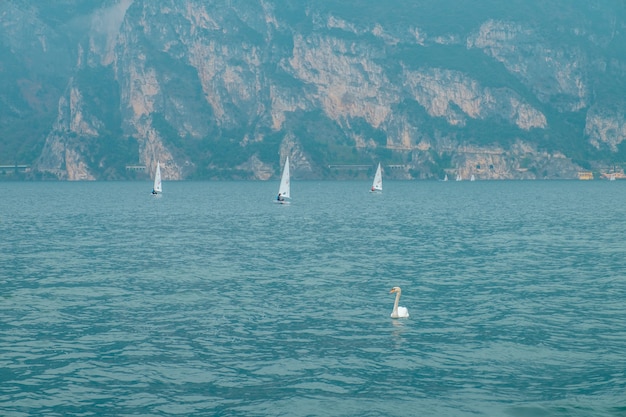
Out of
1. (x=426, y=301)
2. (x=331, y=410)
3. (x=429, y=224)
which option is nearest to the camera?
(x=331, y=410)

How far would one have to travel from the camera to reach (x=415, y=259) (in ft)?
279

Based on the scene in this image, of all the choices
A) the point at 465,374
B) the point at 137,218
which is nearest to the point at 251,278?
the point at 465,374

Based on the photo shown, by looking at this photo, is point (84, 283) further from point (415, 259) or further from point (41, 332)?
point (415, 259)

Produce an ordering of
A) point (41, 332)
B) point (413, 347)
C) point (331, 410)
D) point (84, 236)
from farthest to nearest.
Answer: point (84, 236) < point (41, 332) < point (413, 347) < point (331, 410)

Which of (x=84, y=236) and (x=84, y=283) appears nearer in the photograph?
(x=84, y=283)

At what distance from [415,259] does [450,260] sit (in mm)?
3468

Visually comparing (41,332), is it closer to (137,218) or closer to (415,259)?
(415,259)

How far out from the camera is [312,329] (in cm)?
5134

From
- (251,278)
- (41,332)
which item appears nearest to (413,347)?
(41,332)

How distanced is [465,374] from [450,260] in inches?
1681

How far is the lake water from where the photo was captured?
3844 cm

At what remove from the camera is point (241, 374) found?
41.8 meters

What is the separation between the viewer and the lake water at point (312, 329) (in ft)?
126

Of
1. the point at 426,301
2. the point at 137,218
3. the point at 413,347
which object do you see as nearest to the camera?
the point at 413,347
